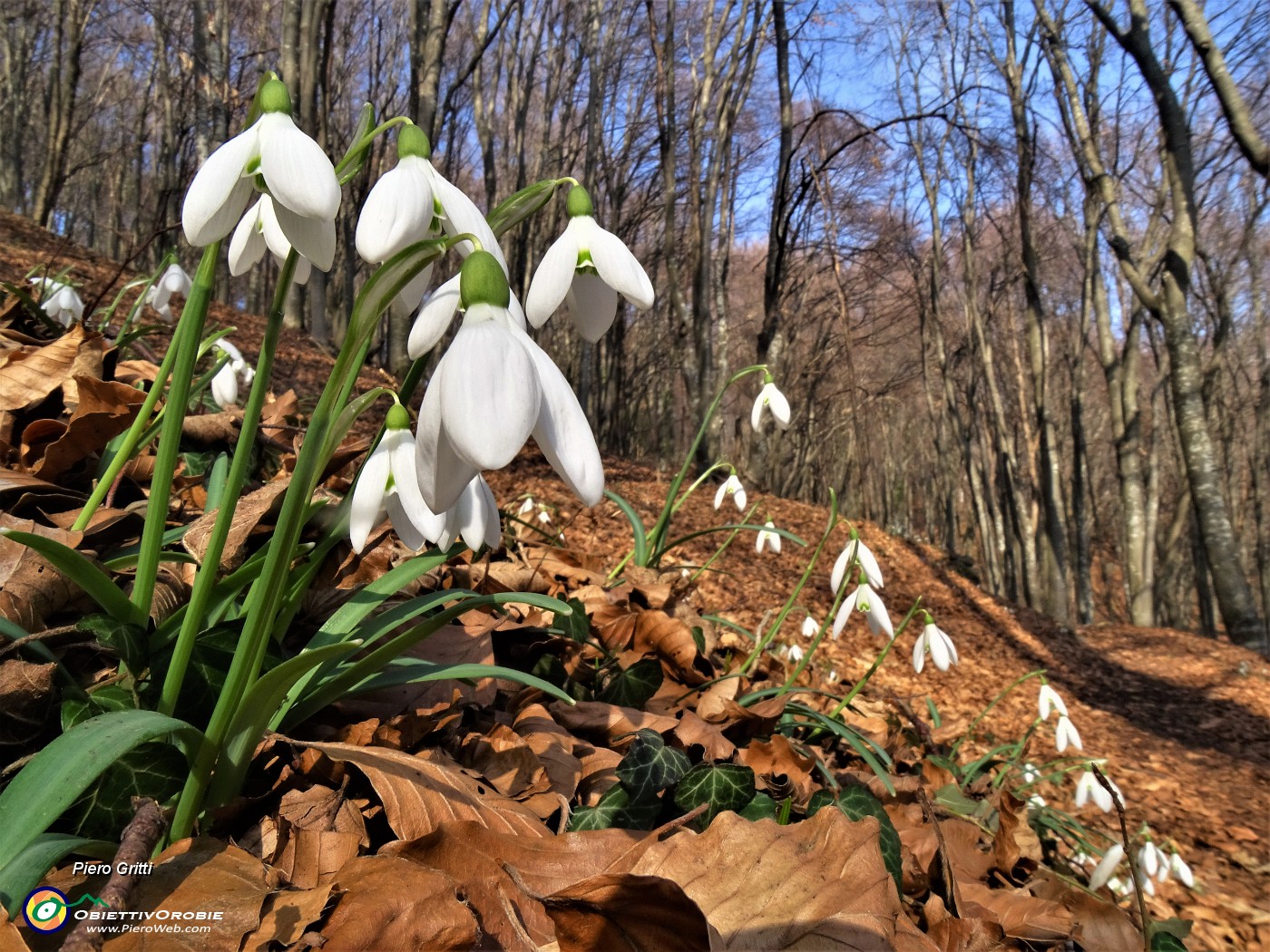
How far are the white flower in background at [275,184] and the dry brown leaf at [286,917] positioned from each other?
62cm

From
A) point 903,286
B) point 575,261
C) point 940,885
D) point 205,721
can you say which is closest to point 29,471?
point 205,721

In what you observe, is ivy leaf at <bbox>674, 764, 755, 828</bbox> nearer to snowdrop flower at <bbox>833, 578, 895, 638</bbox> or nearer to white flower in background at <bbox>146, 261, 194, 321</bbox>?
snowdrop flower at <bbox>833, 578, 895, 638</bbox>

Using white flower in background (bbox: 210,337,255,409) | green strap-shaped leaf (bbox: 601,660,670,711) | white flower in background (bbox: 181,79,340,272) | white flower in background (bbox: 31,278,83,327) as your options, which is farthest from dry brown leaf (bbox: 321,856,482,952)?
white flower in background (bbox: 31,278,83,327)

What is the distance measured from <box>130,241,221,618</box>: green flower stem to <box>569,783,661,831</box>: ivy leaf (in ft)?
2.10

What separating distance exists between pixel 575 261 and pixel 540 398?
1.29ft

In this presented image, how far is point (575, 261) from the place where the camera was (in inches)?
40.1

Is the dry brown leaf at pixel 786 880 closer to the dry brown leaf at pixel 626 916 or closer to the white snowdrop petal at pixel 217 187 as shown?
the dry brown leaf at pixel 626 916

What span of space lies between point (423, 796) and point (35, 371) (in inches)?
53.4

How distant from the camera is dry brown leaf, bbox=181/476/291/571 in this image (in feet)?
4.16

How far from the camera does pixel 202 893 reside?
763 mm

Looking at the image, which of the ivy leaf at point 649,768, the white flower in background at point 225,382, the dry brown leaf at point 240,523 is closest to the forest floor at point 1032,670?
the white flower in background at point 225,382

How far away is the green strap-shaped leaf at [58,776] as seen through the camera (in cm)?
68

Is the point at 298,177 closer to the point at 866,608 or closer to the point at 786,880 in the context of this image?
the point at 786,880

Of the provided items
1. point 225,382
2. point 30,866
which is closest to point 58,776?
point 30,866
